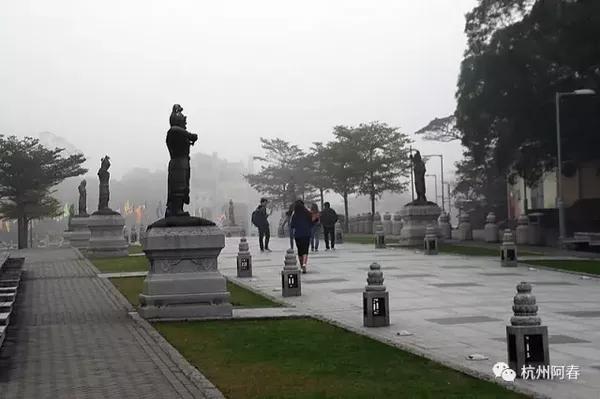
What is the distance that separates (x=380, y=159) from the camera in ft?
200

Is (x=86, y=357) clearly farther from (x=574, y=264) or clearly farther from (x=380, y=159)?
Result: (x=380, y=159)

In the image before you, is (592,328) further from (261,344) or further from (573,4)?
(573,4)

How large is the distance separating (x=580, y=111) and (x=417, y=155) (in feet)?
26.4

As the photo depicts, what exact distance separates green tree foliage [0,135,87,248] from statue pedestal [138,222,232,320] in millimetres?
38009

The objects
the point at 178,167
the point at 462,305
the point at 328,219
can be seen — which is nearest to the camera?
the point at 178,167

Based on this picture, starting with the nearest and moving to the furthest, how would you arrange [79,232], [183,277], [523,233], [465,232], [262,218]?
[183,277], [262,218], [523,233], [465,232], [79,232]

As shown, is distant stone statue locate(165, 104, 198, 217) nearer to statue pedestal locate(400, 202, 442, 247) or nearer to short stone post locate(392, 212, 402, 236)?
statue pedestal locate(400, 202, 442, 247)

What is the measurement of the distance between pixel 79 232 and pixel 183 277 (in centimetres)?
3461

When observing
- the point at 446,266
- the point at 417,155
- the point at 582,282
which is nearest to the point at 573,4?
the point at 417,155

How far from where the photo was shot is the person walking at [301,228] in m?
21.0

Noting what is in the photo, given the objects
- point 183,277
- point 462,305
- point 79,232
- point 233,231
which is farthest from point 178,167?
point 233,231

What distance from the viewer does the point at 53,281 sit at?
835 inches

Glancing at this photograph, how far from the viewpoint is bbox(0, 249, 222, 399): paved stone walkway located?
762 cm

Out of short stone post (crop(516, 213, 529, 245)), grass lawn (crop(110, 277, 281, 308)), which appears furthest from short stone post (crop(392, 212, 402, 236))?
grass lawn (crop(110, 277, 281, 308))
